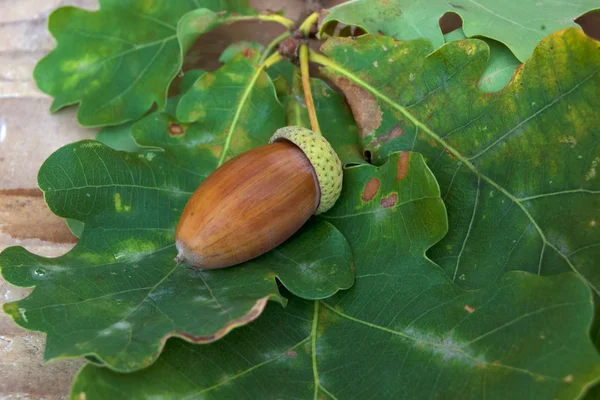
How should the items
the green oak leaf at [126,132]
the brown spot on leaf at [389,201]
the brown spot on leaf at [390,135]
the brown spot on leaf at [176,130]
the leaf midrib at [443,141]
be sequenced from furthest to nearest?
the green oak leaf at [126,132] → the brown spot on leaf at [176,130] → the brown spot on leaf at [390,135] → the brown spot on leaf at [389,201] → the leaf midrib at [443,141]

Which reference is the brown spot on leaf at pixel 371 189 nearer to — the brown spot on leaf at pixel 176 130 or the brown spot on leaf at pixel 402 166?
the brown spot on leaf at pixel 402 166

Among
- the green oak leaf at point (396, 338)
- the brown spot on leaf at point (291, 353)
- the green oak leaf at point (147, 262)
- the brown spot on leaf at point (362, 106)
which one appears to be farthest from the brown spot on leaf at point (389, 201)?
the brown spot on leaf at point (291, 353)

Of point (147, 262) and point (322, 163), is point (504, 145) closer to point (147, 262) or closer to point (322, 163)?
point (322, 163)

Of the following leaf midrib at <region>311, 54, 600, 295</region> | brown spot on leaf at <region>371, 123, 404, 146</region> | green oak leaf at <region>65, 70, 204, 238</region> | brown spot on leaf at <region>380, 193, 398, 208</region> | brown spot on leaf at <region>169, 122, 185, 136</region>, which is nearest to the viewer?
leaf midrib at <region>311, 54, 600, 295</region>

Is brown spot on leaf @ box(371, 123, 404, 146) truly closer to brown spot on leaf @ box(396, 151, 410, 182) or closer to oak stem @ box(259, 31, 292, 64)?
brown spot on leaf @ box(396, 151, 410, 182)

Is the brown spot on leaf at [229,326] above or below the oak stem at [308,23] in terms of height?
below

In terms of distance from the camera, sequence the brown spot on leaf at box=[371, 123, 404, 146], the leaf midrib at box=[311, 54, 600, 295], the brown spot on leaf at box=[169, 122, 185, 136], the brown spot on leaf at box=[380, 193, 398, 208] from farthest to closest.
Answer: the brown spot on leaf at box=[169, 122, 185, 136] → the brown spot on leaf at box=[371, 123, 404, 146] → the brown spot on leaf at box=[380, 193, 398, 208] → the leaf midrib at box=[311, 54, 600, 295]

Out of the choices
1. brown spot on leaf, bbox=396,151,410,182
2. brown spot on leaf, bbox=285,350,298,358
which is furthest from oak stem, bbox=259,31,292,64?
brown spot on leaf, bbox=285,350,298,358
